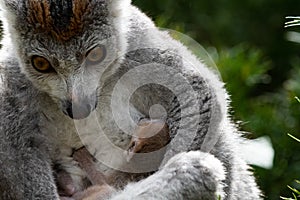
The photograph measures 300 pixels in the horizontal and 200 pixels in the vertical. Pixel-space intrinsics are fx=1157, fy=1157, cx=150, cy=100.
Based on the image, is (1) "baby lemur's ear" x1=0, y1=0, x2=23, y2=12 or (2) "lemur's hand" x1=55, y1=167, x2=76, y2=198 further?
(2) "lemur's hand" x1=55, y1=167, x2=76, y2=198

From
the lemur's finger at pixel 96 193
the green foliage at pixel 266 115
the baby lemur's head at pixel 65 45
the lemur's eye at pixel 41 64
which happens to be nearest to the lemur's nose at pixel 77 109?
the baby lemur's head at pixel 65 45

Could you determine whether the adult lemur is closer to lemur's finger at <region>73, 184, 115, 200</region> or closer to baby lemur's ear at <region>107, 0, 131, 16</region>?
baby lemur's ear at <region>107, 0, 131, 16</region>

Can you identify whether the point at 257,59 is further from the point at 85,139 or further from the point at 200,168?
the point at 200,168

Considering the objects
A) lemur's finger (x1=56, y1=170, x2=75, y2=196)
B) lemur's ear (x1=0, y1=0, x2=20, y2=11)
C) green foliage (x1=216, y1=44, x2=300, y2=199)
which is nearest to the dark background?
green foliage (x1=216, y1=44, x2=300, y2=199)

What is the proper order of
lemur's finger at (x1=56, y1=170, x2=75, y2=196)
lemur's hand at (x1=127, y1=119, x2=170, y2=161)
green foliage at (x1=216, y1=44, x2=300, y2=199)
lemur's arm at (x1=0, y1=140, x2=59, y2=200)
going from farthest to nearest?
green foliage at (x1=216, y1=44, x2=300, y2=199) → lemur's finger at (x1=56, y1=170, x2=75, y2=196) → lemur's hand at (x1=127, y1=119, x2=170, y2=161) → lemur's arm at (x1=0, y1=140, x2=59, y2=200)

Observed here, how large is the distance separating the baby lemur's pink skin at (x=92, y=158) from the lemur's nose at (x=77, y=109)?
0.47 m

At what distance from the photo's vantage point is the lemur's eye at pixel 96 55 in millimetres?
8064

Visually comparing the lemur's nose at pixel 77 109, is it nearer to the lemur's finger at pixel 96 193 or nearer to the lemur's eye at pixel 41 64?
the lemur's eye at pixel 41 64

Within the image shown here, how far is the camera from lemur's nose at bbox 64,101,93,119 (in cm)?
788

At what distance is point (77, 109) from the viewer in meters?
7.88

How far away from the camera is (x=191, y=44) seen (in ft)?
35.8

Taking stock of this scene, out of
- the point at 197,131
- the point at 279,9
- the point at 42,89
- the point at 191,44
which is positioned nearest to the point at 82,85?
Answer: the point at 42,89

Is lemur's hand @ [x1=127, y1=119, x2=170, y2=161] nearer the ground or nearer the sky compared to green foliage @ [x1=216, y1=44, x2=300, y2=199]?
nearer the sky

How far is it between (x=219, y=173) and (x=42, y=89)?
139 centimetres
